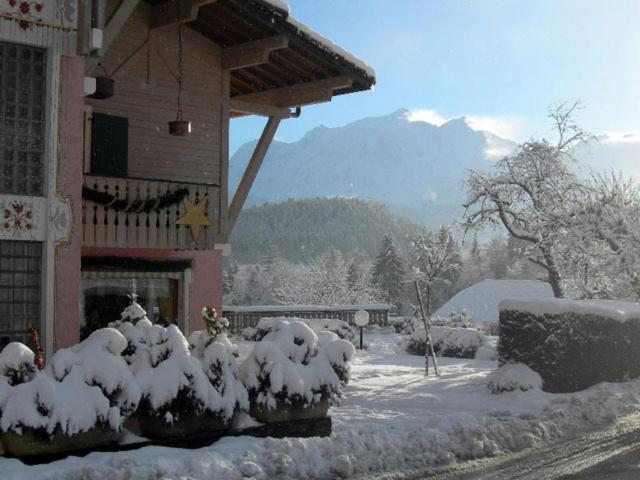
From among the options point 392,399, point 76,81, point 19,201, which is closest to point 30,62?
point 76,81

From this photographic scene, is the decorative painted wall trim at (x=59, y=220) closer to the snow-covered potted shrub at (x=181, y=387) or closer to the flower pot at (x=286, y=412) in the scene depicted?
the snow-covered potted shrub at (x=181, y=387)

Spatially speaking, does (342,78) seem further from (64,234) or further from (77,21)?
(64,234)

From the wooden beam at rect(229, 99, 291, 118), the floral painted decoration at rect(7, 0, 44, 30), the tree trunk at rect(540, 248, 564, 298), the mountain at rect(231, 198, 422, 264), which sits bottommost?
the tree trunk at rect(540, 248, 564, 298)

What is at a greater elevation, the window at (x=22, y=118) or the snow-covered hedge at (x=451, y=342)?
the window at (x=22, y=118)

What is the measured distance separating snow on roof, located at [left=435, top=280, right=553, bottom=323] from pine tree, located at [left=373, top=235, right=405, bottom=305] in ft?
43.5

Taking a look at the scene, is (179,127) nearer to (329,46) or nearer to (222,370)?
(329,46)

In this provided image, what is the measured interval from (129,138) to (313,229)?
153 meters

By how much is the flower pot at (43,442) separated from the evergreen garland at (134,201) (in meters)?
5.75

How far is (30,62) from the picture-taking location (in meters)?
11.5

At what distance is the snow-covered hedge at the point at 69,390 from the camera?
8148 mm

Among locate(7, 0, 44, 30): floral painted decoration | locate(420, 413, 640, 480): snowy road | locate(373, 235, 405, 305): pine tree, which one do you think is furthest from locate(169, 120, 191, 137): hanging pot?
locate(373, 235, 405, 305): pine tree

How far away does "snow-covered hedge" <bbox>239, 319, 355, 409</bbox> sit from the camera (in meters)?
10.3

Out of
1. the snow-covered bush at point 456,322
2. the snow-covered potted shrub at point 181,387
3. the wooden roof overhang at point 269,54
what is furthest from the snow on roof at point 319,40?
the snow-covered bush at point 456,322

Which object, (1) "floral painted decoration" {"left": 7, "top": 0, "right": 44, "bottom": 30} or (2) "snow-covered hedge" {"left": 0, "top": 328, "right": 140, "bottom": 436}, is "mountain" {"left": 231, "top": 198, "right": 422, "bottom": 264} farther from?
(2) "snow-covered hedge" {"left": 0, "top": 328, "right": 140, "bottom": 436}
